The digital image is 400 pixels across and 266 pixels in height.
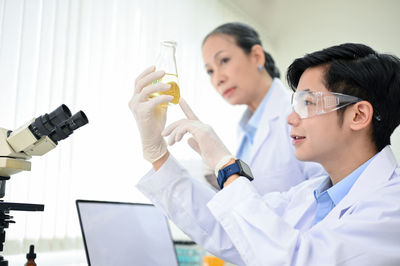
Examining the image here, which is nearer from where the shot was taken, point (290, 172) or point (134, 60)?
point (290, 172)

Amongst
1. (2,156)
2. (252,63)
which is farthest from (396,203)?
(252,63)

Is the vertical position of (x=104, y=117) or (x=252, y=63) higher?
(x=252, y=63)

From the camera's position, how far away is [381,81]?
52.4 inches

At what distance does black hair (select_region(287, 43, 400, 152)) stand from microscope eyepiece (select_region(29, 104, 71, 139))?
0.83 m

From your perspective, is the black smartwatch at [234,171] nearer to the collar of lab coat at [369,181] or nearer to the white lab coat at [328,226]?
the white lab coat at [328,226]

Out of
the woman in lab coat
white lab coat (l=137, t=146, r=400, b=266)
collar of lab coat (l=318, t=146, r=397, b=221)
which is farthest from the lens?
the woman in lab coat

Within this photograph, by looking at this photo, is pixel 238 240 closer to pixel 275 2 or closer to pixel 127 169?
pixel 127 169

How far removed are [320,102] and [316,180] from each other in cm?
38

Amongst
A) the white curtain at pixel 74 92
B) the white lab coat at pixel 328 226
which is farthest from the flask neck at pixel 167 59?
the white curtain at pixel 74 92

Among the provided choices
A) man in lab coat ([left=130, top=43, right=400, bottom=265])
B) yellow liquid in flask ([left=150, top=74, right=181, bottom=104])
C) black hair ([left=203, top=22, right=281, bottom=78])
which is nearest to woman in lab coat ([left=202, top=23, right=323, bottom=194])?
black hair ([left=203, top=22, right=281, bottom=78])

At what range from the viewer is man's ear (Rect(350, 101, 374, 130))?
131cm

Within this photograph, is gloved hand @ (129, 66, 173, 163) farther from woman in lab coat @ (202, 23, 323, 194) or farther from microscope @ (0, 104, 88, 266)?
woman in lab coat @ (202, 23, 323, 194)

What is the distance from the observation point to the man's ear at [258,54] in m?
2.25

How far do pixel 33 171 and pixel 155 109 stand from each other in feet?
2.35
